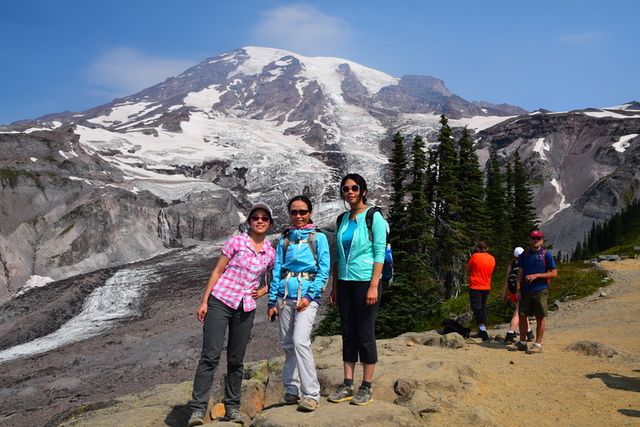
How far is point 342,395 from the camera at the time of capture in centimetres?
535

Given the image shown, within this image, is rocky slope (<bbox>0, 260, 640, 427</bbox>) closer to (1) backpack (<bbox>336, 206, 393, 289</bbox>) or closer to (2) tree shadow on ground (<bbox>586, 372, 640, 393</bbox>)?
(2) tree shadow on ground (<bbox>586, 372, 640, 393</bbox>)

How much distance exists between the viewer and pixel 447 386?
20.1 feet

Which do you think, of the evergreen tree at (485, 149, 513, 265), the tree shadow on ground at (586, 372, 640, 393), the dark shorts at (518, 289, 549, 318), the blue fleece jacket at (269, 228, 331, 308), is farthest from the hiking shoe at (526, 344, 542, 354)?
the evergreen tree at (485, 149, 513, 265)

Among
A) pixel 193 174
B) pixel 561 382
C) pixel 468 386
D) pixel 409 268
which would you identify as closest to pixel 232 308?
pixel 468 386

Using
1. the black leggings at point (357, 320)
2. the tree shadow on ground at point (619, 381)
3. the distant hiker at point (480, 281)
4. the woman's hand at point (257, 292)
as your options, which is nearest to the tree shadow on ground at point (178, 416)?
the woman's hand at point (257, 292)

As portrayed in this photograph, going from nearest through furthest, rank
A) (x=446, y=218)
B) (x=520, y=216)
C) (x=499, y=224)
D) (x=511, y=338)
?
(x=511, y=338) → (x=446, y=218) → (x=499, y=224) → (x=520, y=216)

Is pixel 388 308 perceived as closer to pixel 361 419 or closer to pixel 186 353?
pixel 361 419

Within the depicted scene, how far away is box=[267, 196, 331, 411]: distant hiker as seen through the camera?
5.23 m

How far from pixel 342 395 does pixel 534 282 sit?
5.21m

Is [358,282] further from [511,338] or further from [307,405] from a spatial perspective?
[511,338]

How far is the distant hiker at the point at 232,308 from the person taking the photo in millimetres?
5266

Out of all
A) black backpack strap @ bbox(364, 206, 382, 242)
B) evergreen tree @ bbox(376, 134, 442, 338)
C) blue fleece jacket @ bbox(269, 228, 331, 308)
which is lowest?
evergreen tree @ bbox(376, 134, 442, 338)

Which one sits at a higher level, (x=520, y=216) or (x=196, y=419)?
(x=196, y=419)

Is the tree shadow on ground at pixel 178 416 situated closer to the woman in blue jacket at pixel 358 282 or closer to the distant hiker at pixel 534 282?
the woman in blue jacket at pixel 358 282
